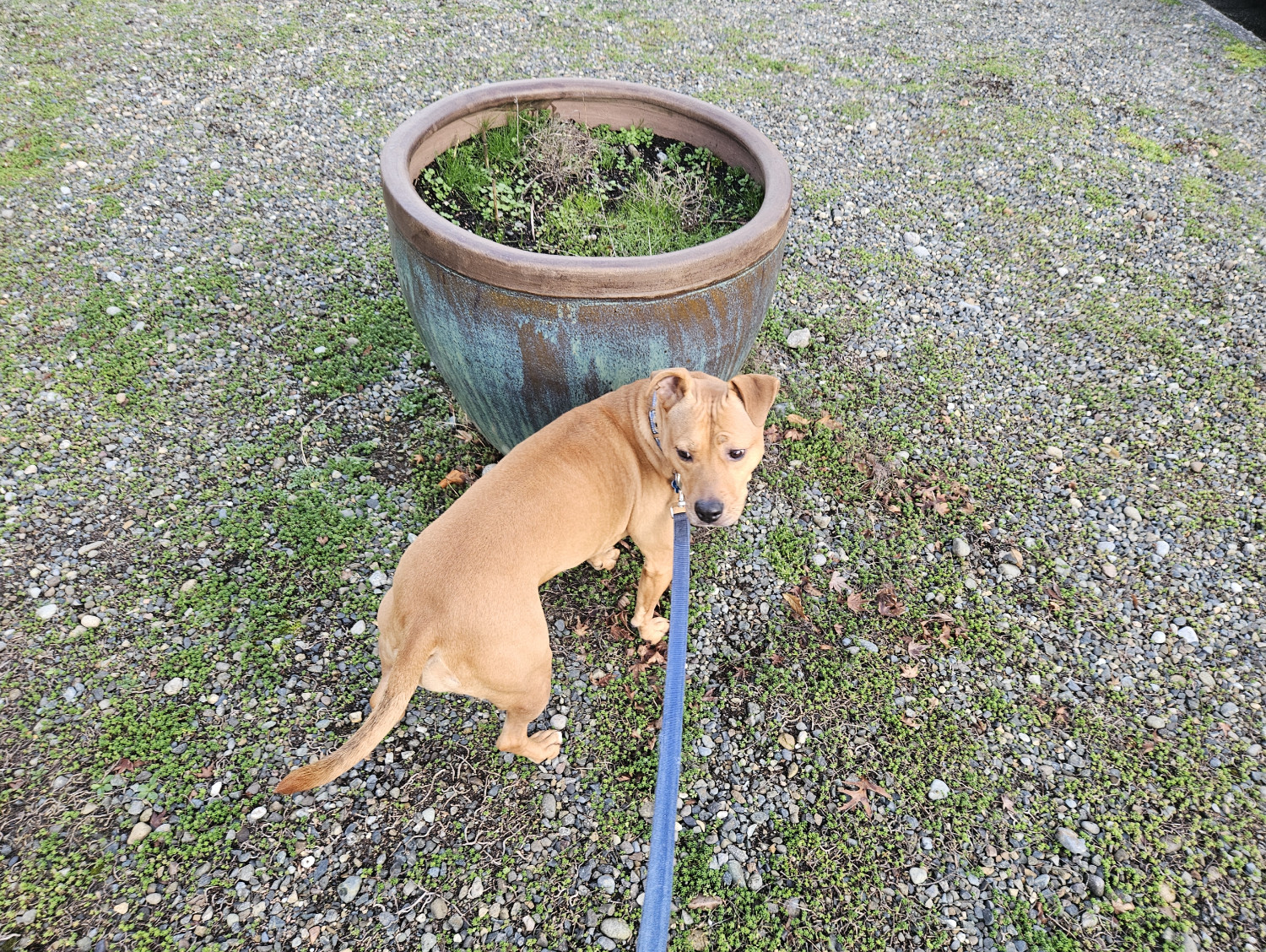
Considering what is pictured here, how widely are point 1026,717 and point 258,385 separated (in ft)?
17.5

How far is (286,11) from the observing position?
9.75m

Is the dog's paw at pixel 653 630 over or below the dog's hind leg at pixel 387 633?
below

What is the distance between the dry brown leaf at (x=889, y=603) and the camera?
4176 millimetres

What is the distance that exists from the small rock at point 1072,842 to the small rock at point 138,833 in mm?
4116

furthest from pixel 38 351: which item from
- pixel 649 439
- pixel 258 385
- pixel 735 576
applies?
pixel 735 576

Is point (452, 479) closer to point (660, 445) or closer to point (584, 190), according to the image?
point (660, 445)

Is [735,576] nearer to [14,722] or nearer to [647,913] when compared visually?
[647,913]

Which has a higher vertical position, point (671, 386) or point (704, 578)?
point (671, 386)

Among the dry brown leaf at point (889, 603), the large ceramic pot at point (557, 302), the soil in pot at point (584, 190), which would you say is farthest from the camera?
the soil in pot at point (584, 190)

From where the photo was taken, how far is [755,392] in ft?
10.4

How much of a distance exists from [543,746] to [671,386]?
72.9 inches

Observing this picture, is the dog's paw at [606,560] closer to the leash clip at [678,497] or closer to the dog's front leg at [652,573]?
the dog's front leg at [652,573]

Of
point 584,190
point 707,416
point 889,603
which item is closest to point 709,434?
point 707,416

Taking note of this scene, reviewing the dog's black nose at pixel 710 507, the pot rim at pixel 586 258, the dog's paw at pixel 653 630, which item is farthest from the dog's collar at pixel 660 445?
the dog's paw at pixel 653 630
